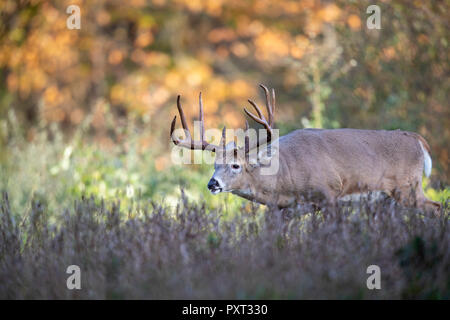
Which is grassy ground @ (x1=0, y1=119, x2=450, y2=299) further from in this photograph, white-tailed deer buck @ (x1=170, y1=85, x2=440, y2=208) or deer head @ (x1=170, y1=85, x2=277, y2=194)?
deer head @ (x1=170, y1=85, x2=277, y2=194)

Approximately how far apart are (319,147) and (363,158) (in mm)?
475

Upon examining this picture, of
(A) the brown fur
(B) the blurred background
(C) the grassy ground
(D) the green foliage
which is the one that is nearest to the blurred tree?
(B) the blurred background

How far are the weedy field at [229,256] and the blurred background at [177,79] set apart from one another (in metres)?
0.83

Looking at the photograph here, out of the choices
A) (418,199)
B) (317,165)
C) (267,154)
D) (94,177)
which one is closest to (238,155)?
(267,154)

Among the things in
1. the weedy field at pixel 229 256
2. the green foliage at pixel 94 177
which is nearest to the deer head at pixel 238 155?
the green foliage at pixel 94 177

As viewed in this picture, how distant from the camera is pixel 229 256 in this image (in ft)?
13.4

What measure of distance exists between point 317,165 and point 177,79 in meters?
11.2

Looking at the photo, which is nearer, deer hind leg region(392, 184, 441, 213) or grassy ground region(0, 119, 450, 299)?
grassy ground region(0, 119, 450, 299)

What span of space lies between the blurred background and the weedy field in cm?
83

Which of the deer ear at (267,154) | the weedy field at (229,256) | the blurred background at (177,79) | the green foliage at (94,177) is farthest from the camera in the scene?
the blurred background at (177,79)

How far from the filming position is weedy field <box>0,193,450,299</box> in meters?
3.64

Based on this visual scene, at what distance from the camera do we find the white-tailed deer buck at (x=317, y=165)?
5.99 metres

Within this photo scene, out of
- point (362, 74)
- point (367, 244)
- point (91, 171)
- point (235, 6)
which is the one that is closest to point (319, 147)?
point (367, 244)

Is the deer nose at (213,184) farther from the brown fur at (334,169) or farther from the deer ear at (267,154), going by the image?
the deer ear at (267,154)
